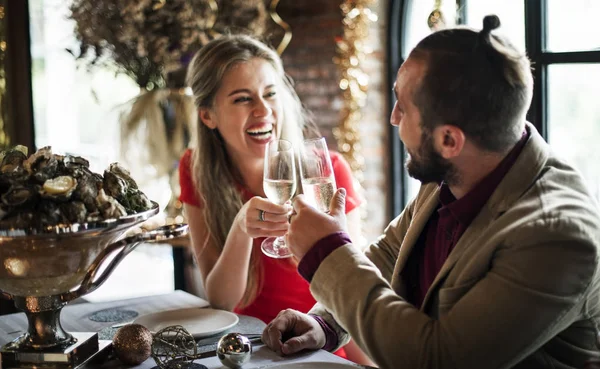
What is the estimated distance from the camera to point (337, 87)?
3.96m

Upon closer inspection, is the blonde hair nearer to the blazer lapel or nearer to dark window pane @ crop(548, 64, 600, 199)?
the blazer lapel

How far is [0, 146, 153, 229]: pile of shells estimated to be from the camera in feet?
4.89

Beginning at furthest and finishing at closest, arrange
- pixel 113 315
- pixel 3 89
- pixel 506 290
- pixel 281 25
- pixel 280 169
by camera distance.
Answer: pixel 3 89 → pixel 281 25 → pixel 113 315 → pixel 280 169 → pixel 506 290

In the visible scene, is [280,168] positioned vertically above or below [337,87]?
below

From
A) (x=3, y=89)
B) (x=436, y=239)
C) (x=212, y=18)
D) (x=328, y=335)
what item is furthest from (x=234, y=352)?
(x=3, y=89)

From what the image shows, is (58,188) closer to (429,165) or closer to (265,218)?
(265,218)

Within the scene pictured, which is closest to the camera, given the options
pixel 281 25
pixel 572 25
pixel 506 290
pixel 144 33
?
pixel 506 290

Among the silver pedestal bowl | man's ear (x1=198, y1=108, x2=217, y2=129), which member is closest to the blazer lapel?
the silver pedestal bowl

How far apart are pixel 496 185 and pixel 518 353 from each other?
1.10 ft

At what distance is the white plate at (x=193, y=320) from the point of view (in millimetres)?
1851

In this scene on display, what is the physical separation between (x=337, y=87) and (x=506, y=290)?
8.92 ft

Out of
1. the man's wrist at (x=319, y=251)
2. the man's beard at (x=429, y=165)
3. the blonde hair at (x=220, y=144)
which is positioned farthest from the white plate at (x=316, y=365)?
the blonde hair at (x=220, y=144)

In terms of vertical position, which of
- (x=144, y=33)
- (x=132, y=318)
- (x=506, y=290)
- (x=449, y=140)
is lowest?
(x=132, y=318)

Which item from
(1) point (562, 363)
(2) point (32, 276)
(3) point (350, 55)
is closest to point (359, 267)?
(1) point (562, 363)
